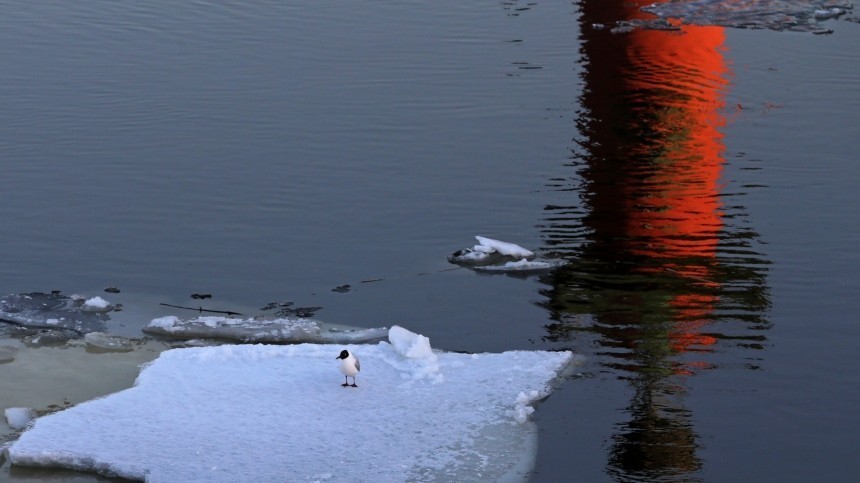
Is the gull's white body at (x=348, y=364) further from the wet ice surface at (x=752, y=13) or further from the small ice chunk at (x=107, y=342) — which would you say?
the wet ice surface at (x=752, y=13)

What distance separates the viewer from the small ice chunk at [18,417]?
8.09 m

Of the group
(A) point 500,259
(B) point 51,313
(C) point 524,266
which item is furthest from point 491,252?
(B) point 51,313

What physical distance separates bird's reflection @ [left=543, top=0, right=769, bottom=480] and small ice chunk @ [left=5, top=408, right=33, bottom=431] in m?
3.77

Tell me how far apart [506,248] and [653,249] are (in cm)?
133

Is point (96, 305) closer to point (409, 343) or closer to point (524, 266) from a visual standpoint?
point (409, 343)

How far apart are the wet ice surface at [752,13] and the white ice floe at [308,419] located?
1057 cm

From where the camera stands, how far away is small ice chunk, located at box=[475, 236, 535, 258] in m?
10.9

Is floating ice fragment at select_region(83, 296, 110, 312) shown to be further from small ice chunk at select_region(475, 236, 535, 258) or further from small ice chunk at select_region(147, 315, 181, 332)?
small ice chunk at select_region(475, 236, 535, 258)

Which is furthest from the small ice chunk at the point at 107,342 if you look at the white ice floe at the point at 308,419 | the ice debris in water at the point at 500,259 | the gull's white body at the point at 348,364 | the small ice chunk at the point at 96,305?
the ice debris in water at the point at 500,259

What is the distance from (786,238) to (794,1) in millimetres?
9371

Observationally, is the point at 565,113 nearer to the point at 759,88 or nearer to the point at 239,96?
the point at 759,88

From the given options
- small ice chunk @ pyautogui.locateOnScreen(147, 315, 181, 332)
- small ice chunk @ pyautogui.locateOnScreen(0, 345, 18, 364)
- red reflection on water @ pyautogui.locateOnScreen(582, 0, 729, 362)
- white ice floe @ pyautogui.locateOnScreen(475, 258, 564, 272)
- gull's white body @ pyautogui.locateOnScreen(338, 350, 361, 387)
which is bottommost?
gull's white body @ pyautogui.locateOnScreen(338, 350, 361, 387)

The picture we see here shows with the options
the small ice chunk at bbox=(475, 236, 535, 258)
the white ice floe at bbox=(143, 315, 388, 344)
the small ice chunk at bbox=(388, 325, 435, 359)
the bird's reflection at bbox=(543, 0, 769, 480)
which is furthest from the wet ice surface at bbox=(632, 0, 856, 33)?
the small ice chunk at bbox=(388, 325, 435, 359)

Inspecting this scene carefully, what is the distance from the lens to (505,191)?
12727mm
